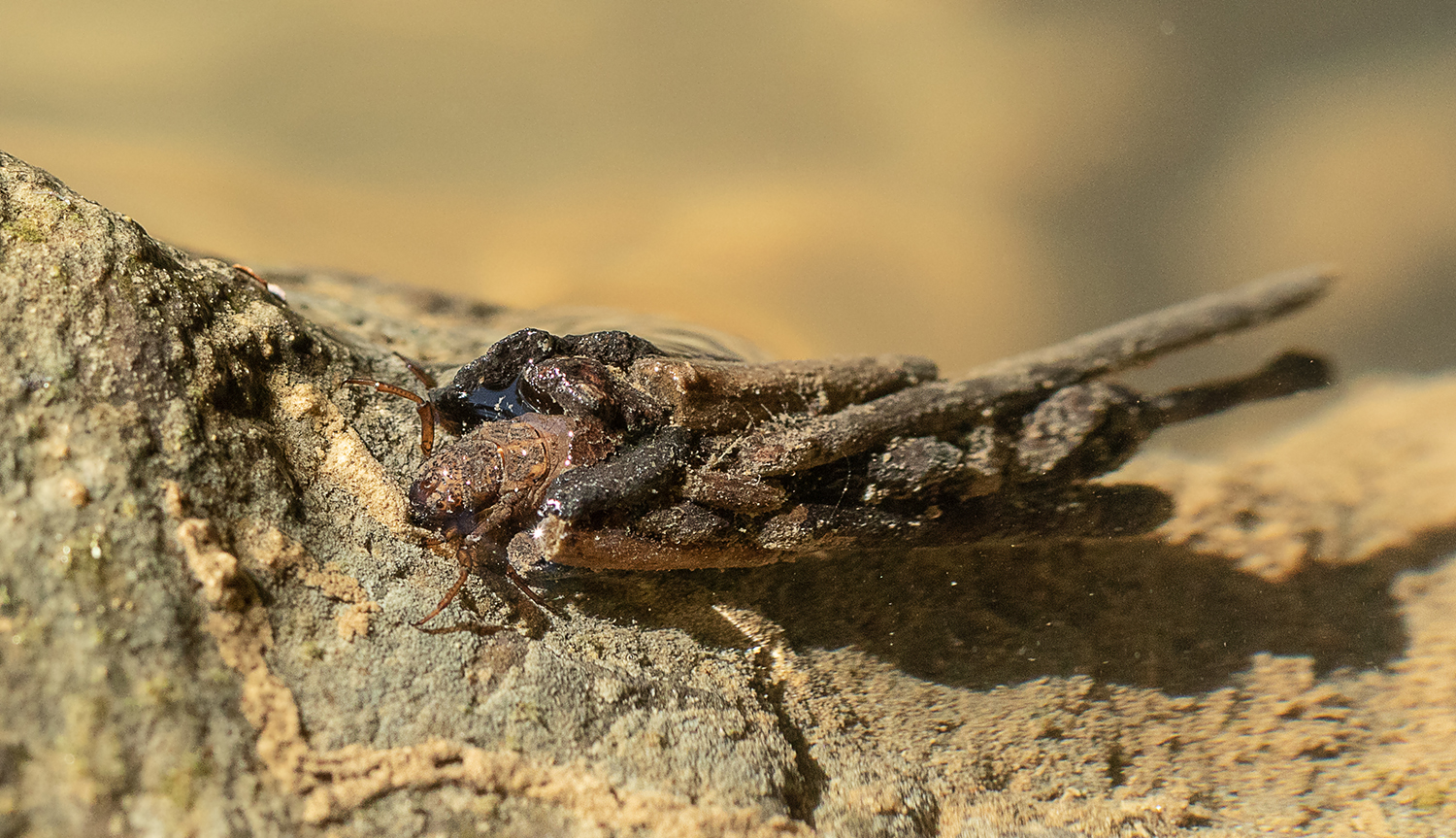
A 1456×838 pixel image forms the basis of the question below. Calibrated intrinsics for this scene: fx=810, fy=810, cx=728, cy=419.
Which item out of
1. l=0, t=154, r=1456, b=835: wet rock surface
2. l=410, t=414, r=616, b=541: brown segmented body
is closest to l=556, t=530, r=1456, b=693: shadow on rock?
l=0, t=154, r=1456, b=835: wet rock surface

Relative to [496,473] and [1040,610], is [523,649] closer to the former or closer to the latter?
[496,473]

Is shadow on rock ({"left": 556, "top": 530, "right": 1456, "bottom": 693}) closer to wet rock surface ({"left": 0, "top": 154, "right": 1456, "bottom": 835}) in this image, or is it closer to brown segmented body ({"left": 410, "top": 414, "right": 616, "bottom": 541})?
wet rock surface ({"left": 0, "top": 154, "right": 1456, "bottom": 835})

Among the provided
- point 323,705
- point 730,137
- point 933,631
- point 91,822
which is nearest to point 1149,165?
point 730,137

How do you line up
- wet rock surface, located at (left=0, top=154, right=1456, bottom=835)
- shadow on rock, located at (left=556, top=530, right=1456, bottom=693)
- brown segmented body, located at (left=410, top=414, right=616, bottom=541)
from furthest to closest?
shadow on rock, located at (left=556, top=530, right=1456, bottom=693), brown segmented body, located at (left=410, top=414, right=616, bottom=541), wet rock surface, located at (left=0, top=154, right=1456, bottom=835)

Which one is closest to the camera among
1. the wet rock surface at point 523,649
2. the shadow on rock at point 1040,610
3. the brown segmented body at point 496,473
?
the wet rock surface at point 523,649

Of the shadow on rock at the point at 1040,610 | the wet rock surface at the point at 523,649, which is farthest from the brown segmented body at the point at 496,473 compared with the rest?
the shadow on rock at the point at 1040,610

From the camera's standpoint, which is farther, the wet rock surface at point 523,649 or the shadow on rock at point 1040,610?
the shadow on rock at point 1040,610

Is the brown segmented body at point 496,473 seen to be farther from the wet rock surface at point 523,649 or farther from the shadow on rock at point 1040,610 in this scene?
the shadow on rock at point 1040,610

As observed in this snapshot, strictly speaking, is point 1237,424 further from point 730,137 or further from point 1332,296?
point 730,137

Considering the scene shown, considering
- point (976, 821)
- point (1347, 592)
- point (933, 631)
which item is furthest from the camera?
point (1347, 592)
